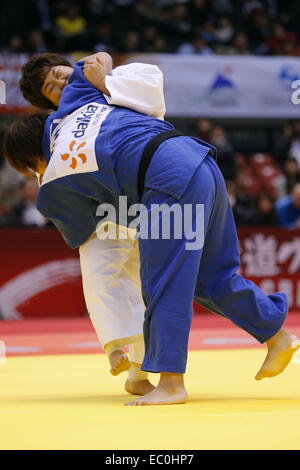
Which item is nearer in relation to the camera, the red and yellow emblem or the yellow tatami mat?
the yellow tatami mat

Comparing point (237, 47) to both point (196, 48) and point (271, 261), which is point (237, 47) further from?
point (271, 261)

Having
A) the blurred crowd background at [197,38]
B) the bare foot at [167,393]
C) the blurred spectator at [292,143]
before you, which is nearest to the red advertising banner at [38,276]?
the blurred crowd background at [197,38]

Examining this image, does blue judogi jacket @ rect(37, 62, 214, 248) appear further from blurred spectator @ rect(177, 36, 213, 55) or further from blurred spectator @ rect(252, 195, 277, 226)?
blurred spectator @ rect(177, 36, 213, 55)

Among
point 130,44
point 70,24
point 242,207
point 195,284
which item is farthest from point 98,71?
point 70,24

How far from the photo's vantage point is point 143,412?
2814 mm

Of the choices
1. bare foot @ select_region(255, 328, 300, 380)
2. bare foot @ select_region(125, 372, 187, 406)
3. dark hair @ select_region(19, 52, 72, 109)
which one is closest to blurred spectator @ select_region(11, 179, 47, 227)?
dark hair @ select_region(19, 52, 72, 109)

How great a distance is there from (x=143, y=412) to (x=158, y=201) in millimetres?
783

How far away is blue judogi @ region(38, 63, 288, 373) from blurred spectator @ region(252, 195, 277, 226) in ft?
19.7

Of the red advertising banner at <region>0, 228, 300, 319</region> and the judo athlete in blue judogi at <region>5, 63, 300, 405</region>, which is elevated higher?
the judo athlete in blue judogi at <region>5, 63, 300, 405</region>

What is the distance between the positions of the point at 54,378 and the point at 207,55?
24.4ft

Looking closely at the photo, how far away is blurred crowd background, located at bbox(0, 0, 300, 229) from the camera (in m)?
10.7

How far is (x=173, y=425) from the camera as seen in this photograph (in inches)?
97.9
